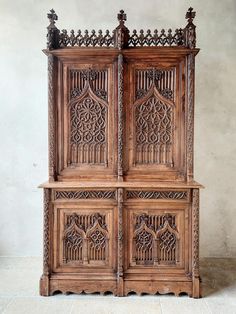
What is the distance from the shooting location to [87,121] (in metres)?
2.78

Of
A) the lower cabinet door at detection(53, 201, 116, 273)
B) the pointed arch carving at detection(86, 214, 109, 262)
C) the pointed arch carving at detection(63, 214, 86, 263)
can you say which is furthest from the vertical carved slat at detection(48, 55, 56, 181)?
the pointed arch carving at detection(86, 214, 109, 262)

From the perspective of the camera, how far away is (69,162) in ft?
9.17

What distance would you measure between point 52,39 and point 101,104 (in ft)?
2.46

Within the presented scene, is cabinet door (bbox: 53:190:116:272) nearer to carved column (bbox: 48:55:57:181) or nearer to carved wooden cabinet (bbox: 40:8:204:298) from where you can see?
carved wooden cabinet (bbox: 40:8:204:298)

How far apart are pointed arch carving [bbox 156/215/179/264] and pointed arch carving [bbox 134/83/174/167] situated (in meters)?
0.60

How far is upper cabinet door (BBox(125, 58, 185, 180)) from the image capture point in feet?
8.99

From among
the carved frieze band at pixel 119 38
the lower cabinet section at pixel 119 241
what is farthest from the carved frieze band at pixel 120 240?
the carved frieze band at pixel 119 38

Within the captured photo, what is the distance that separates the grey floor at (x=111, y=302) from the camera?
2.47 meters

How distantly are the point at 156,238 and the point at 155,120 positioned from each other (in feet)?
3.63

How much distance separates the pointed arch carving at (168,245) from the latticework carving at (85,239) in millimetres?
508

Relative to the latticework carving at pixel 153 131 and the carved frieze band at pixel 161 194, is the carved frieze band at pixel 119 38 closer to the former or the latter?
the latticework carving at pixel 153 131

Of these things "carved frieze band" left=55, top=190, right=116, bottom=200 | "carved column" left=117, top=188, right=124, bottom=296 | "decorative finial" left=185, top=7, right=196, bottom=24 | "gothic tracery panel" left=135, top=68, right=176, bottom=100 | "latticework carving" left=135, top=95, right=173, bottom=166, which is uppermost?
"decorative finial" left=185, top=7, right=196, bottom=24

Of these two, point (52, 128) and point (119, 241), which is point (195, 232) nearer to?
point (119, 241)

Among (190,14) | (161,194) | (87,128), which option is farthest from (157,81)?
(161,194)
